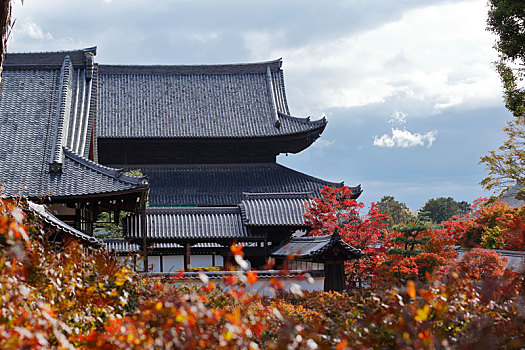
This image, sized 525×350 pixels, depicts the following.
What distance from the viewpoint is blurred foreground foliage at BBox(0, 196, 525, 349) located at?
14.1 ft

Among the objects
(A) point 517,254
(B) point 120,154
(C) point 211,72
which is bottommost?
(A) point 517,254

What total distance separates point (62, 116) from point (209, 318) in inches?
688

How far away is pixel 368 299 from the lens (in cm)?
738

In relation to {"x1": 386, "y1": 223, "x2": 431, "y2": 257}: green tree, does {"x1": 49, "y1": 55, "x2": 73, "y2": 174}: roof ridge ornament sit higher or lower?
higher

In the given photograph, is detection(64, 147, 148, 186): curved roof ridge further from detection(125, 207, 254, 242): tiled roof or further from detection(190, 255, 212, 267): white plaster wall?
detection(190, 255, 212, 267): white plaster wall

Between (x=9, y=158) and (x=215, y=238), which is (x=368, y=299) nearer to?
(x=9, y=158)

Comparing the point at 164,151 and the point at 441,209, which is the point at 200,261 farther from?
the point at 441,209

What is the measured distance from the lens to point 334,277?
63.2 feet

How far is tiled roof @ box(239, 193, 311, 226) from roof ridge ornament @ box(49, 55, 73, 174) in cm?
757

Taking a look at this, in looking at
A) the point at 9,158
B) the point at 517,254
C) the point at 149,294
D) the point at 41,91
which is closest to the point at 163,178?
the point at 41,91

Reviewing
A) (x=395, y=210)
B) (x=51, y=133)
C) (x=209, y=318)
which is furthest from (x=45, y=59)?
(x=395, y=210)

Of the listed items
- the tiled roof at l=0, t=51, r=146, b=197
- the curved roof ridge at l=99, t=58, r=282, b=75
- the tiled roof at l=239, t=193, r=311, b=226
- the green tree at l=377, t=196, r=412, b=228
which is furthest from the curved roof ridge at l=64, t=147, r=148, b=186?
the green tree at l=377, t=196, r=412, b=228

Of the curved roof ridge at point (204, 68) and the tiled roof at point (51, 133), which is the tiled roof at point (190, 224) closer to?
the tiled roof at point (51, 133)

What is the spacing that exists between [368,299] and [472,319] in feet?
5.13
